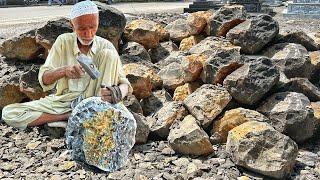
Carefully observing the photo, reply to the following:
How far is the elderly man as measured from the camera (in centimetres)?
226

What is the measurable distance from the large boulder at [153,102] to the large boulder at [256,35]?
115 centimetres

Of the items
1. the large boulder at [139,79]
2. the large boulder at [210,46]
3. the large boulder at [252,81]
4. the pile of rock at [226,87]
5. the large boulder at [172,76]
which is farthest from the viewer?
the large boulder at [210,46]

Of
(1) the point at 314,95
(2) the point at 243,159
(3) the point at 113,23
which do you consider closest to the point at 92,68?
(2) the point at 243,159

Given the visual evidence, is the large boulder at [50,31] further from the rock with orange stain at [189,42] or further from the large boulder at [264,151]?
the large boulder at [264,151]

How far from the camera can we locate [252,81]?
3.94m

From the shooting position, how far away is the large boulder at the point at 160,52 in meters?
5.50

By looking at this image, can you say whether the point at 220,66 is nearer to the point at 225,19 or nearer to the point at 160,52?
the point at 225,19

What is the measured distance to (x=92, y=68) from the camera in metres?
2.16

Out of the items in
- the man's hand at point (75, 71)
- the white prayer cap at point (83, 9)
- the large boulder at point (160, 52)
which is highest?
the white prayer cap at point (83, 9)

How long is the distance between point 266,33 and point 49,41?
2.55m

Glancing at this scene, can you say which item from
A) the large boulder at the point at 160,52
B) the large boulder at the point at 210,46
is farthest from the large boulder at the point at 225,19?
the large boulder at the point at 160,52

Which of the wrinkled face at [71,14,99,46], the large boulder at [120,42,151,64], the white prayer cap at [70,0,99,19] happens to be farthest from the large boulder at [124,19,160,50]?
the white prayer cap at [70,0,99,19]

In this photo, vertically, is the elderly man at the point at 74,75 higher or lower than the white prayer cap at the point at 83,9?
lower

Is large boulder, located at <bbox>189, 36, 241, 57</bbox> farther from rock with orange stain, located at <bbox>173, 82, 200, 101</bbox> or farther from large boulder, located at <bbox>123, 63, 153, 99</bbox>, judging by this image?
large boulder, located at <bbox>123, 63, 153, 99</bbox>
